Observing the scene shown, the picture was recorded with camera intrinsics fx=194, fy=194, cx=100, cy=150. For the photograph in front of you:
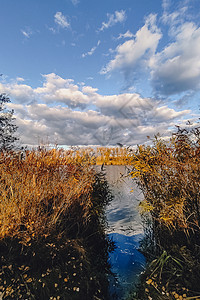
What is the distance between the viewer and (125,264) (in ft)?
12.6

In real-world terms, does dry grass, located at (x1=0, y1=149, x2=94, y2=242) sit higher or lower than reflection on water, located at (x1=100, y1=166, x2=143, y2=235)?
higher

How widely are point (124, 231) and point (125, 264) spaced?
866 millimetres

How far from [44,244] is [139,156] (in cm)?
204

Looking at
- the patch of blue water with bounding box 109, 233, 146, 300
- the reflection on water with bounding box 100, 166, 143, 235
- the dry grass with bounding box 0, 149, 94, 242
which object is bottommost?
the patch of blue water with bounding box 109, 233, 146, 300

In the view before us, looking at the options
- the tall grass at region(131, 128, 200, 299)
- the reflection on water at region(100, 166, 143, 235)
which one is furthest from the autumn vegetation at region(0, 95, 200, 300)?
the reflection on water at region(100, 166, 143, 235)

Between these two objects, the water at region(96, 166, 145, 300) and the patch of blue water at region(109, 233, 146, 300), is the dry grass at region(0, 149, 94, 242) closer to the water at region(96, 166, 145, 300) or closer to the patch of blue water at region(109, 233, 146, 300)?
the water at region(96, 166, 145, 300)

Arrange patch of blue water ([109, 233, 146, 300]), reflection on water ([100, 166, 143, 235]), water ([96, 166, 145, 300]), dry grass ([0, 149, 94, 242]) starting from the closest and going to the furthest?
1. dry grass ([0, 149, 94, 242])
2. patch of blue water ([109, 233, 146, 300])
3. water ([96, 166, 145, 300])
4. reflection on water ([100, 166, 143, 235])

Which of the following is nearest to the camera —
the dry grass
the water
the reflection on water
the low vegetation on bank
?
the low vegetation on bank

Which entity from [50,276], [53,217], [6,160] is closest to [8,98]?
[6,160]

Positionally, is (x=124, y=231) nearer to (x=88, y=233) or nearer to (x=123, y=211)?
(x=123, y=211)

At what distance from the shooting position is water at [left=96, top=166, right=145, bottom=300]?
3.32 m

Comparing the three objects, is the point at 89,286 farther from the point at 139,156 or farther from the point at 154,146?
the point at 154,146

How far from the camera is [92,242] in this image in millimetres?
3660

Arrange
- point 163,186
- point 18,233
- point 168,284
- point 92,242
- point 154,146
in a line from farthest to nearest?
point 92,242
point 154,146
point 163,186
point 18,233
point 168,284
